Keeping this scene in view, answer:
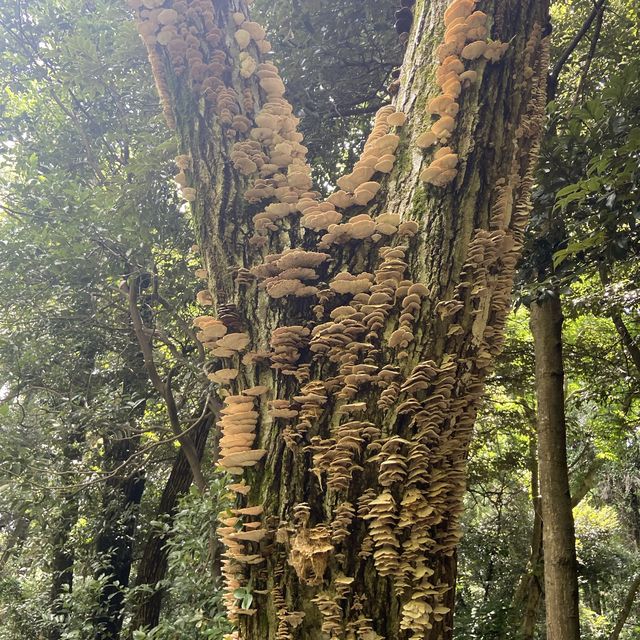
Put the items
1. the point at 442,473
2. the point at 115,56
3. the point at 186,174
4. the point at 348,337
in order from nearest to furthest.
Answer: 1. the point at 442,473
2. the point at 348,337
3. the point at 186,174
4. the point at 115,56

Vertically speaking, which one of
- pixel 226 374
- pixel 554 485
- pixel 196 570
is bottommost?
pixel 196 570

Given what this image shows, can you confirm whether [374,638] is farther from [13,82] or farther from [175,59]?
[13,82]

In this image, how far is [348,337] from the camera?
5.06 feet

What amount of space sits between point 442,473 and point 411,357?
0.33 metres

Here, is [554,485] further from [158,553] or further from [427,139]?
[158,553]

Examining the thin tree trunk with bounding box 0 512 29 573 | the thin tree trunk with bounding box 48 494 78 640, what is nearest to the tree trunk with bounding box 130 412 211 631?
the thin tree trunk with bounding box 48 494 78 640

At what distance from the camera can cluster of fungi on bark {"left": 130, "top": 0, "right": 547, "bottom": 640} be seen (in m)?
1.36

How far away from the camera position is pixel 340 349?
5.06 ft

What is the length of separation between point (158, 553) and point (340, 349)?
20.0ft

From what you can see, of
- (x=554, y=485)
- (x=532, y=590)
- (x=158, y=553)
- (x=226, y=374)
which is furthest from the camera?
(x=532, y=590)

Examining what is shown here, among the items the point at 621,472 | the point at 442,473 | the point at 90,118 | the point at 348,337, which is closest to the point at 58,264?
the point at 90,118

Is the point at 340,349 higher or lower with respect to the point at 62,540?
higher

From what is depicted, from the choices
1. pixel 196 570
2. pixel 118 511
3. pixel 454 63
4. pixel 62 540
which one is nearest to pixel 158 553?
pixel 118 511

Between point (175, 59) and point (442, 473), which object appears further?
point (175, 59)
